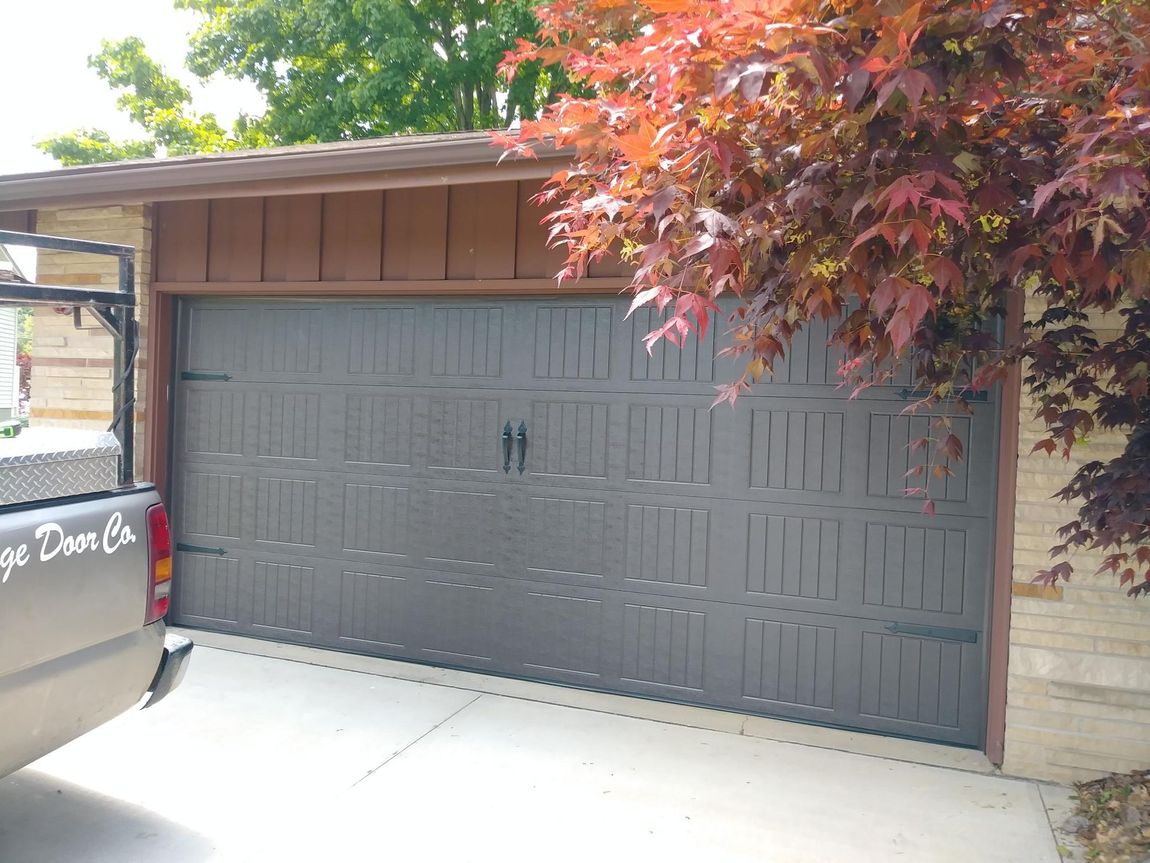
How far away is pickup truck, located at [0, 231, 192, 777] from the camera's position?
9.27ft

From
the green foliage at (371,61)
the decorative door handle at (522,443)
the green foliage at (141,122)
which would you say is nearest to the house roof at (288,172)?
the decorative door handle at (522,443)

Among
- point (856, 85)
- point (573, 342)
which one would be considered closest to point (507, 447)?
point (573, 342)

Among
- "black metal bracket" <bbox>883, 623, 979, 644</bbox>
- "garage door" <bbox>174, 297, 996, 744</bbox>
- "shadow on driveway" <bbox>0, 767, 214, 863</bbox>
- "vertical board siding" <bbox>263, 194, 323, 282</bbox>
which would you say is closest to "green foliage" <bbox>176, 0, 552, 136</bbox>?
"vertical board siding" <bbox>263, 194, 323, 282</bbox>

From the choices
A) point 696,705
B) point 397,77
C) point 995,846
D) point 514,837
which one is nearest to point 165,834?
point 514,837

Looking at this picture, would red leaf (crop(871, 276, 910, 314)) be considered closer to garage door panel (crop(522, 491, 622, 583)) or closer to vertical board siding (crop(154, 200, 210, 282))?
garage door panel (crop(522, 491, 622, 583))

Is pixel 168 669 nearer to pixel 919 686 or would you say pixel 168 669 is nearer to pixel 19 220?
pixel 919 686

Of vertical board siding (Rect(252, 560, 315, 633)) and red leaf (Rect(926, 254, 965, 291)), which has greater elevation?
red leaf (Rect(926, 254, 965, 291))

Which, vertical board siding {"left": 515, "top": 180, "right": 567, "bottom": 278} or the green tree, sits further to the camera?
the green tree

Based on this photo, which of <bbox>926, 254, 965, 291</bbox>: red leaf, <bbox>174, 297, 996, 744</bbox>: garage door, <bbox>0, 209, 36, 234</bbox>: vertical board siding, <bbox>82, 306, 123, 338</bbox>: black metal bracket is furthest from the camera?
<bbox>0, 209, 36, 234</bbox>: vertical board siding

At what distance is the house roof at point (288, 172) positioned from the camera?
15.1ft

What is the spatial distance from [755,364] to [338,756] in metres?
2.86

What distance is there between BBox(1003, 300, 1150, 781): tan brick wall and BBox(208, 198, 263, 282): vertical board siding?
4.69 metres

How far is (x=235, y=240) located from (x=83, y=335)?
1.33 metres

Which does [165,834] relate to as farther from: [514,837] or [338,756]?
[514,837]
